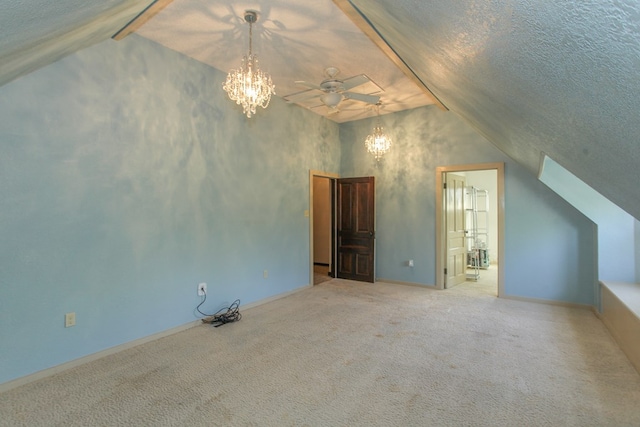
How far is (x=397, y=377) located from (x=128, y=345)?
2.64 metres

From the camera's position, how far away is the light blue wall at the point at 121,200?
2.55 metres

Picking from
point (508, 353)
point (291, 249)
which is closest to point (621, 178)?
point (508, 353)

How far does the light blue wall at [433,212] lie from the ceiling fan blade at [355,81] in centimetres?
261

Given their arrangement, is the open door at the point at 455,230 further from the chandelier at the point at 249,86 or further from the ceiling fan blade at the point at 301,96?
the chandelier at the point at 249,86

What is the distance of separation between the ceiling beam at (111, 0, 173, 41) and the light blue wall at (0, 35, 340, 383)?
0.60 feet

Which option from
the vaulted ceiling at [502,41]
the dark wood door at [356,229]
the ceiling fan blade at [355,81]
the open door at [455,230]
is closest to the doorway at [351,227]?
the dark wood door at [356,229]

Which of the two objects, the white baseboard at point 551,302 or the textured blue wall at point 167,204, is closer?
the textured blue wall at point 167,204

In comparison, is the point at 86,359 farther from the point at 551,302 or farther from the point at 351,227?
the point at 551,302

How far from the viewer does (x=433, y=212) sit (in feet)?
18.3

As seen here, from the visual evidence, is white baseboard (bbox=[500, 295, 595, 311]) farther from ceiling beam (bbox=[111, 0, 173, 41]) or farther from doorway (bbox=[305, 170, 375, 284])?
ceiling beam (bbox=[111, 0, 173, 41])

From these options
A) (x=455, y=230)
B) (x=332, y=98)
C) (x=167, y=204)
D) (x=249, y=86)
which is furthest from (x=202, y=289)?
(x=455, y=230)

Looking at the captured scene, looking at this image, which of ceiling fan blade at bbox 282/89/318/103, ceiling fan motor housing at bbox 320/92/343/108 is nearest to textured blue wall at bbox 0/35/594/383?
ceiling fan blade at bbox 282/89/318/103

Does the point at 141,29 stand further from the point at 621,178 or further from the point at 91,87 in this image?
the point at 621,178

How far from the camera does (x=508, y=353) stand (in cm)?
304
